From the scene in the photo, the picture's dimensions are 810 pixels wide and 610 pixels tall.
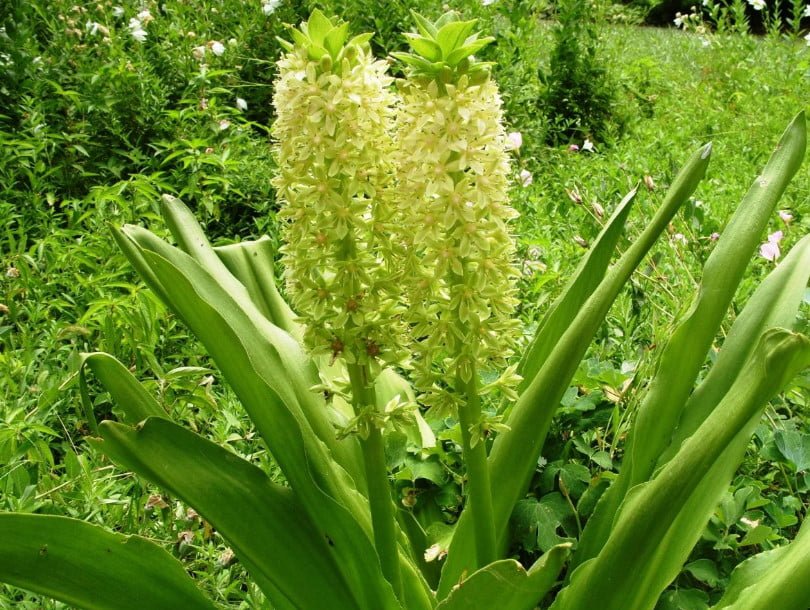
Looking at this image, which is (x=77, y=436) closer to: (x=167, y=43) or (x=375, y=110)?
(x=375, y=110)

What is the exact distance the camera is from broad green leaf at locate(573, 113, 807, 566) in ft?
4.44

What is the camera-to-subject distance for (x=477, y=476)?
1245 mm

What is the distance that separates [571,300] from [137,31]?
3.03 m

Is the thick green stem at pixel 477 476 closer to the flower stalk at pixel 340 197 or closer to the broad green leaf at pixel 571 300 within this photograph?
the flower stalk at pixel 340 197

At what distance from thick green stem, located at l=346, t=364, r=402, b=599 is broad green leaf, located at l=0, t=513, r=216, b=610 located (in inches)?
11.2

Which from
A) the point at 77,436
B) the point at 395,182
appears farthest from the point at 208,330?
the point at 77,436

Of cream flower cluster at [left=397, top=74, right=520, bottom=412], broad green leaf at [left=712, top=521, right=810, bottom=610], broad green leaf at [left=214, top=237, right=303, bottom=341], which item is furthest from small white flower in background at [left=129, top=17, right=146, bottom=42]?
broad green leaf at [left=712, top=521, right=810, bottom=610]

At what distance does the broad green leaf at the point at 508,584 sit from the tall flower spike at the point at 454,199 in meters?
0.28

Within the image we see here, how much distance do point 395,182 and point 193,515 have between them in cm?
86

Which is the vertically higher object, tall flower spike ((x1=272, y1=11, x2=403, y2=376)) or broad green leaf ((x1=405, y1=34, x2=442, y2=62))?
broad green leaf ((x1=405, y1=34, x2=442, y2=62))

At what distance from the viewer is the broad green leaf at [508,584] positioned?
96 cm

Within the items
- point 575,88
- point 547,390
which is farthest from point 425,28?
point 575,88

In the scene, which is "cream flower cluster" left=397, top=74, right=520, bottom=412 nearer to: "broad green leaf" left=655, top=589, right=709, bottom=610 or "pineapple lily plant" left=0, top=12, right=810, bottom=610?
"pineapple lily plant" left=0, top=12, right=810, bottom=610

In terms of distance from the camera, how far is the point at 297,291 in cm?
112
